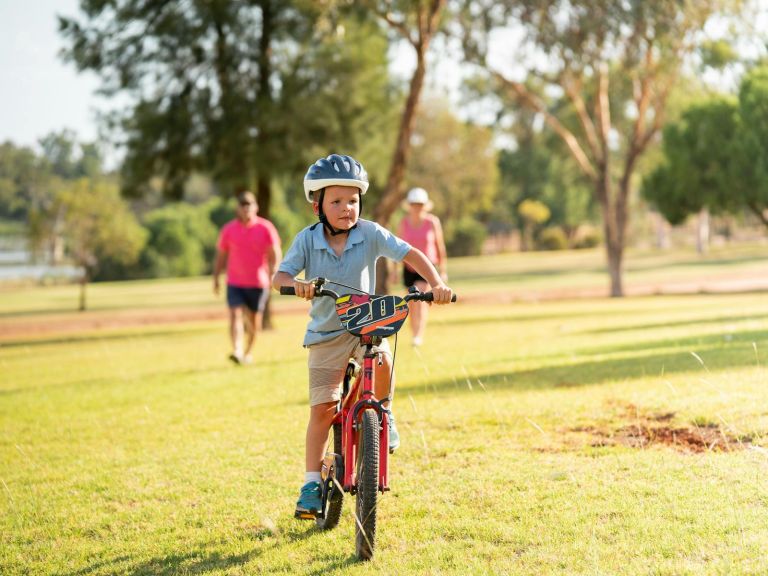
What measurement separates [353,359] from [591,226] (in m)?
82.1

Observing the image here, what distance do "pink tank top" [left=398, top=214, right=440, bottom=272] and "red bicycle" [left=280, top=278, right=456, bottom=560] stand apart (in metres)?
8.95

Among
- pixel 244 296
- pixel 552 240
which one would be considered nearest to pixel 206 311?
pixel 244 296

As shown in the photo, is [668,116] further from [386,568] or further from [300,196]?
[386,568]

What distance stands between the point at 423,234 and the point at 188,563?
31.2ft

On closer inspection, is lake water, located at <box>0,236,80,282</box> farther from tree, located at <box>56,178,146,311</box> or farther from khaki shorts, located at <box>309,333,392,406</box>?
khaki shorts, located at <box>309,333,392,406</box>

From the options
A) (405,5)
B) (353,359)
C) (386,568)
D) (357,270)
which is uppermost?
(405,5)

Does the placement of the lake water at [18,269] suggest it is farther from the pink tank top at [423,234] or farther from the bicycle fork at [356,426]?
the bicycle fork at [356,426]

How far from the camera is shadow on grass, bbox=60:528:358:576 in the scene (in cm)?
455

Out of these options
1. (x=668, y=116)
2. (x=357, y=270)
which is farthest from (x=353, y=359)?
(x=668, y=116)

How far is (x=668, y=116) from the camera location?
51.4 meters

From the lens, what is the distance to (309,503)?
492 centimetres

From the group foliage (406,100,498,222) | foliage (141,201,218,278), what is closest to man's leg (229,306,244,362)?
foliage (406,100,498,222)

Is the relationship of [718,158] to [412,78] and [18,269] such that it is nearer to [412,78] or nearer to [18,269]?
[412,78]

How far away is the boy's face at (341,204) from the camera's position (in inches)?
194
